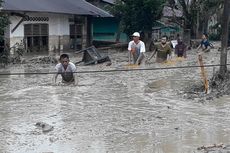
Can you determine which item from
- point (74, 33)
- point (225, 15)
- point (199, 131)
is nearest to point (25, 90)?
point (225, 15)

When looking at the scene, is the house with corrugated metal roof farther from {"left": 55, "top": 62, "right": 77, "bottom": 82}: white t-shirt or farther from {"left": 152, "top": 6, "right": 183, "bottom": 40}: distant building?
{"left": 55, "top": 62, "right": 77, "bottom": 82}: white t-shirt

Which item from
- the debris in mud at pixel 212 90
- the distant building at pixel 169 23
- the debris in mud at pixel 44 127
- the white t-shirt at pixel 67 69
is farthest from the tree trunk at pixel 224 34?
the distant building at pixel 169 23

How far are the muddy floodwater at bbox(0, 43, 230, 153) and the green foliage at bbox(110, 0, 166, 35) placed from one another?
12949 millimetres

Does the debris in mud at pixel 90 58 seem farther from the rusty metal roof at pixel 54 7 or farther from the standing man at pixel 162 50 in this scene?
the rusty metal roof at pixel 54 7

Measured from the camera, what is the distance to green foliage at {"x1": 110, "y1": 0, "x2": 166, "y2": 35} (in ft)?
93.9

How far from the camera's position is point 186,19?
33031 millimetres

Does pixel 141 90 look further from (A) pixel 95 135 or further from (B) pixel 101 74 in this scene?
(A) pixel 95 135

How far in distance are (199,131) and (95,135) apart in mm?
1675

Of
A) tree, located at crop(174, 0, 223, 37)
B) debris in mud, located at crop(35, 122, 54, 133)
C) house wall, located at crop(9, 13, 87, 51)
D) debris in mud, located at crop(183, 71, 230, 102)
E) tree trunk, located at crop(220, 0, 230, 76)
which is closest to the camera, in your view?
debris in mud, located at crop(35, 122, 54, 133)

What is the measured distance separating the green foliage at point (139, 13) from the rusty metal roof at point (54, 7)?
1.78 m

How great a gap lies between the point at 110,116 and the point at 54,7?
1825 cm

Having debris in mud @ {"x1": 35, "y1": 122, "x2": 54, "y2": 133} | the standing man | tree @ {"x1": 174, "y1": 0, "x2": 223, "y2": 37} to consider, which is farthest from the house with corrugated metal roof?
debris in mud @ {"x1": 35, "y1": 122, "x2": 54, "y2": 133}

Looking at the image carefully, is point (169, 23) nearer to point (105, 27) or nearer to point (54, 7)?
point (105, 27)

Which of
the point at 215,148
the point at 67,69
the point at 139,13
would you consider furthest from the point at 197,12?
the point at 215,148
